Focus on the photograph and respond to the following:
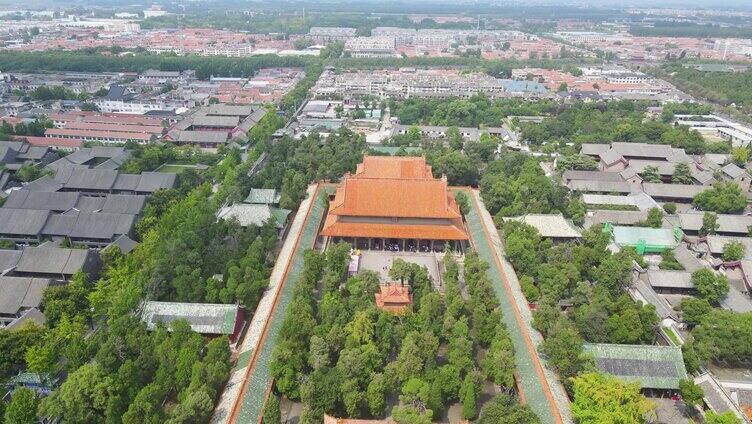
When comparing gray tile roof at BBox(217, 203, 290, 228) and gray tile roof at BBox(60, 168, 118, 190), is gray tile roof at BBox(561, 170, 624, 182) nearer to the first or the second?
gray tile roof at BBox(217, 203, 290, 228)

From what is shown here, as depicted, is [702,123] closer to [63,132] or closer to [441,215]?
[441,215]

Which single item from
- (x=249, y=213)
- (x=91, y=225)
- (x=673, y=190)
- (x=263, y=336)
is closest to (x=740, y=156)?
(x=673, y=190)

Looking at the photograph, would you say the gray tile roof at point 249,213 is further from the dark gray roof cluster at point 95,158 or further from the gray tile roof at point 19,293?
the dark gray roof cluster at point 95,158

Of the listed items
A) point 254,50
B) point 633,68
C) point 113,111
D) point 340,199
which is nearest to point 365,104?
point 113,111

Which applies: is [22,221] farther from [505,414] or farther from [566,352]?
[566,352]

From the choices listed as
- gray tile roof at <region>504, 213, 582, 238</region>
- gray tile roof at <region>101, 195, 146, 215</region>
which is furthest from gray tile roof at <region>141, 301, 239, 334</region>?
gray tile roof at <region>504, 213, 582, 238</region>

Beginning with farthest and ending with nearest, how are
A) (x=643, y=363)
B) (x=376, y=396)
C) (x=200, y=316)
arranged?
(x=200, y=316) → (x=643, y=363) → (x=376, y=396)
